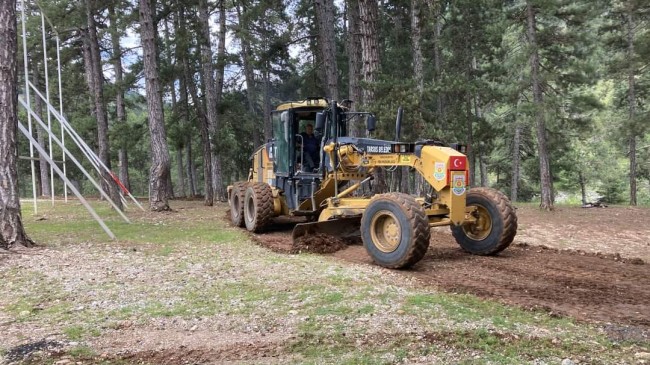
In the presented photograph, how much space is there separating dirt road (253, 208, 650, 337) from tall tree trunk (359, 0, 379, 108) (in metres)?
4.28

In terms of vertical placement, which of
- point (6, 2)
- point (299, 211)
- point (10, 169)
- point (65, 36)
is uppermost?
point (65, 36)

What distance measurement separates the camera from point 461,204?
21.3ft

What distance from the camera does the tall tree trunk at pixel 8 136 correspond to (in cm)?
723

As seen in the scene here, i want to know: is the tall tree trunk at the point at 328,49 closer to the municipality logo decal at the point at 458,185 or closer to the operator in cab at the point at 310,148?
the operator in cab at the point at 310,148

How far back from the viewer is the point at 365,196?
8.48m

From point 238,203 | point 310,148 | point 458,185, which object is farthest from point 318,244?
point 238,203

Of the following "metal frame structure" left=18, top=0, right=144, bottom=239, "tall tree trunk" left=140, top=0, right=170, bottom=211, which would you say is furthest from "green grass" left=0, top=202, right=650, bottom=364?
"tall tree trunk" left=140, top=0, right=170, bottom=211

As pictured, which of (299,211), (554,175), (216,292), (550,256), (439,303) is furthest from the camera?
(554,175)

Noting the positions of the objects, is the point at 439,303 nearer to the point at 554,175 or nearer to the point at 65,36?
the point at 65,36

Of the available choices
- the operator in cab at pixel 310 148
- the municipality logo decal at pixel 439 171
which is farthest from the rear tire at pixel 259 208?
the municipality logo decal at pixel 439 171

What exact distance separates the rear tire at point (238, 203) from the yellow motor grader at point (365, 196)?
25 mm

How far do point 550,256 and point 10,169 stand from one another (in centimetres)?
861

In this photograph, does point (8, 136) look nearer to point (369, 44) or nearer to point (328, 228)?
point (328, 228)

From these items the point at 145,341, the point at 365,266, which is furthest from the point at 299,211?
the point at 145,341
